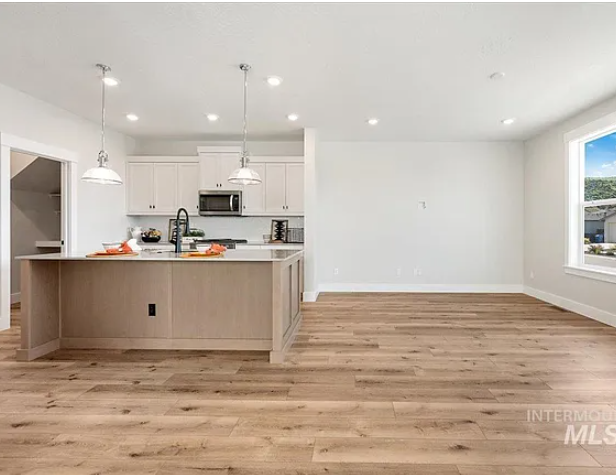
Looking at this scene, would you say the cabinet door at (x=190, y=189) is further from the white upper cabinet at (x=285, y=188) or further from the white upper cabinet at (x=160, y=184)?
the white upper cabinet at (x=285, y=188)

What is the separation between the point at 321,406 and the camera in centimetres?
241

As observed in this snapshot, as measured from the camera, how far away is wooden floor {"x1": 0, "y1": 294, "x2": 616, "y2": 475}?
6.05ft

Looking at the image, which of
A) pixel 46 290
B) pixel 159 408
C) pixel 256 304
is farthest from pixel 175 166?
→ pixel 159 408

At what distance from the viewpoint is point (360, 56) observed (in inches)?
135

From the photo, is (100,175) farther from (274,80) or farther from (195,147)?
(195,147)

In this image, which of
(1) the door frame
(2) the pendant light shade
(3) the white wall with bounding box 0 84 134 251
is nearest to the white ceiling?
(3) the white wall with bounding box 0 84 134 251

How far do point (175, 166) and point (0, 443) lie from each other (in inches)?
203

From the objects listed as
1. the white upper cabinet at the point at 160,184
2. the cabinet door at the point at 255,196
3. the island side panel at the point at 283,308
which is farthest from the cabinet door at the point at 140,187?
the island side panel at the point at 283,308

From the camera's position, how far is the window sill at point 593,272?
452 centimetres

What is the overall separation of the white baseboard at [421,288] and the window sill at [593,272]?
143 cm

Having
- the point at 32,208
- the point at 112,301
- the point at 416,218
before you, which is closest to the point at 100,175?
the point at 112,301

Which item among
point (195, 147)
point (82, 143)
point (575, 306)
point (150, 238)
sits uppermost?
point (195, 147)

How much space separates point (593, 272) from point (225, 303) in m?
4.42

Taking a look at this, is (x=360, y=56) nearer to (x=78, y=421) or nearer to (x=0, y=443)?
(x=78, y=421)
